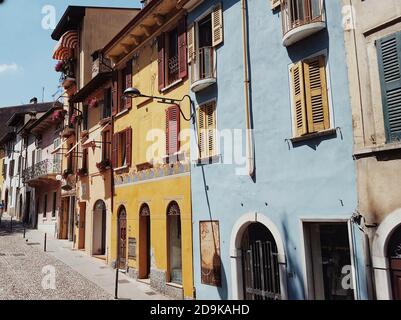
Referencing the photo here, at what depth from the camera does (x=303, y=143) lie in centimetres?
905

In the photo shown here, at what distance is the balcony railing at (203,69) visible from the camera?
1242 centimetres

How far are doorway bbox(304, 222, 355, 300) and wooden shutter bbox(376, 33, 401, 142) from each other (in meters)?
2.29

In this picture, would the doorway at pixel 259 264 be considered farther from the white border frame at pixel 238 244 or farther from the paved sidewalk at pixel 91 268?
the paved sidewalk at pixel 91 268

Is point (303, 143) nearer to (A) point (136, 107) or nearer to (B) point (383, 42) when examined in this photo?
(B) point (383, 42)

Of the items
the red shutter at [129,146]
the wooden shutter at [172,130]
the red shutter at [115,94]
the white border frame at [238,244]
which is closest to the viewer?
the white border frame at [238,244]

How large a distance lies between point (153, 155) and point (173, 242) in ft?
11.5

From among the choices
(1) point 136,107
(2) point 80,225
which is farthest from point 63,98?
(1) point 136,107

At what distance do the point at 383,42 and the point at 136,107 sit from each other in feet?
37.8

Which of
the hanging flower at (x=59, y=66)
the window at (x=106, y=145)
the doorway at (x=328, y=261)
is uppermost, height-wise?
the hanging flower at (x=59, y=66)

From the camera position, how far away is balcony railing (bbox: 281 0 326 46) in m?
8.81

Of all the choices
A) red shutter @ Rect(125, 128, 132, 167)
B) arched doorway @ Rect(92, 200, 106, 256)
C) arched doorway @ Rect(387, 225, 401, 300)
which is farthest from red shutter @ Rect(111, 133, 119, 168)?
arched doorway @ Rect(387, 225, 401, 300)

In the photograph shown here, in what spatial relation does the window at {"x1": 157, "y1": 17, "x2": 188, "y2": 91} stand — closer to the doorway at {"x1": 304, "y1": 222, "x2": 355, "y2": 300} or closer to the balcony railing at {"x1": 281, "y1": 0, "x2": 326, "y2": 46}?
the balcony railing at {"x1": 281, "y1": 0, "x2": 326, "y2": 46}

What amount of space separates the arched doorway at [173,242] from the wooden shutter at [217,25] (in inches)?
225

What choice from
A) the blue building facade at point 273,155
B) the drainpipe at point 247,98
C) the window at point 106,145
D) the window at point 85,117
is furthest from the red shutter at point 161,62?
the window at point 85,117
